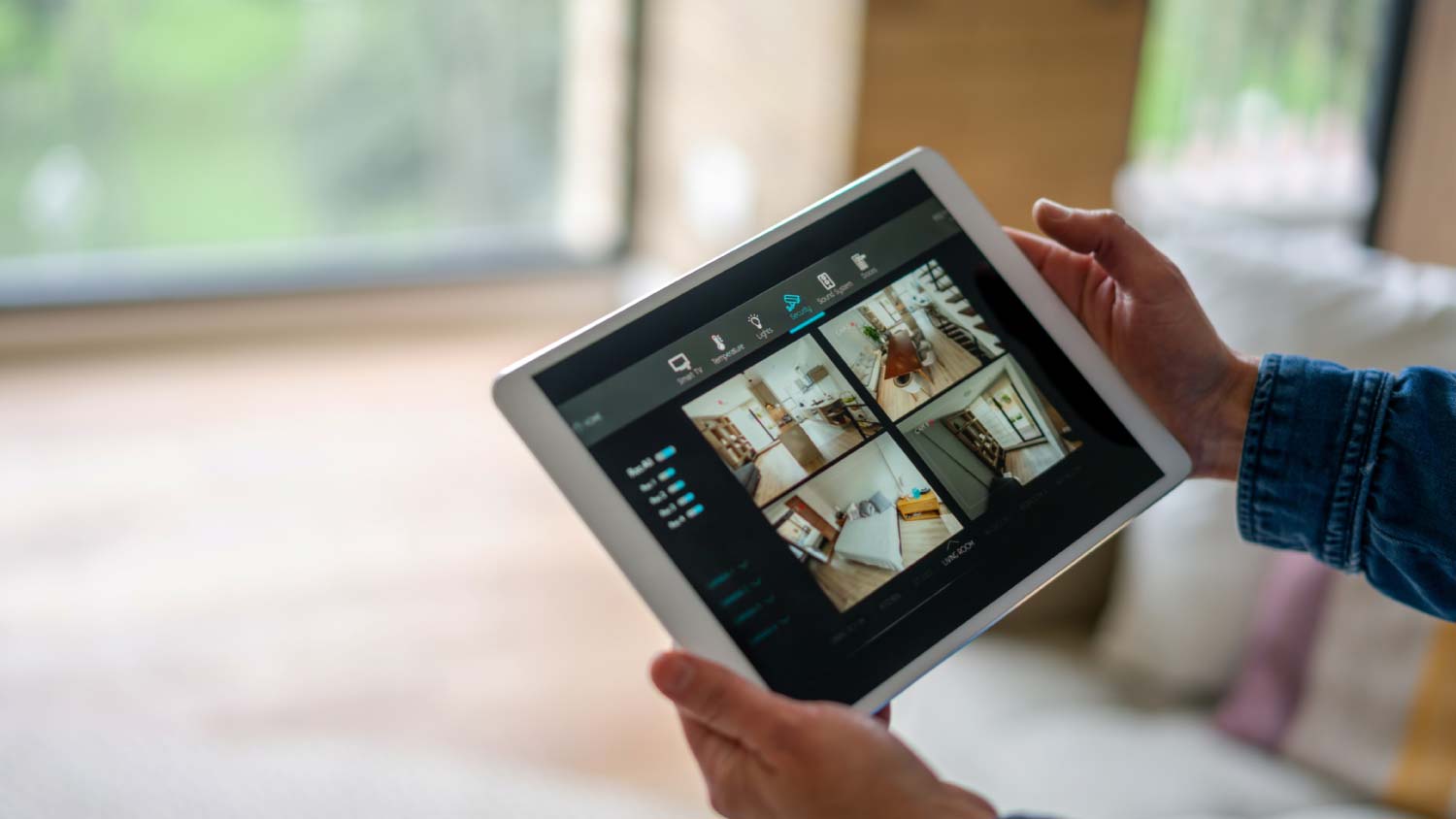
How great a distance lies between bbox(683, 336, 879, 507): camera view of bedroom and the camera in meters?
0.74

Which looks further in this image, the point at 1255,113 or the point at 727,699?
the point at 1255,113

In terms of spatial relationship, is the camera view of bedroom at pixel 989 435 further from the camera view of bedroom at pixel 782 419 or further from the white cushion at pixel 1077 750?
the white cushion at pixel 1077 750

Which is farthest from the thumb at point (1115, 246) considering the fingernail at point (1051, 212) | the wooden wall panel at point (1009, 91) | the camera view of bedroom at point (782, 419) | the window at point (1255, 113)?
the window at point (1255, 113)

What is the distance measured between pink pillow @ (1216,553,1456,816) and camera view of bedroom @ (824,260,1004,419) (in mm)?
516

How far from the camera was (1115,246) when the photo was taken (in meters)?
0.89

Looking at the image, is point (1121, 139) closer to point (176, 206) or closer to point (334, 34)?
point (334, 34)

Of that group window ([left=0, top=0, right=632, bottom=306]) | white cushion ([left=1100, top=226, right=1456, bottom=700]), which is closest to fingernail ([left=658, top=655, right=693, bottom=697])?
white cushion ([left=1100, top=226, right=1456, bottom=700])

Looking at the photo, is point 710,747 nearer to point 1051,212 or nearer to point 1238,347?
point 1051,212

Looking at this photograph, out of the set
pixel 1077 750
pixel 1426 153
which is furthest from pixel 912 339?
pixel 1426 153

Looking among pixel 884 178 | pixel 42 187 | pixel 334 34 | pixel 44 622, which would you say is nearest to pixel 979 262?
pixel 884 178

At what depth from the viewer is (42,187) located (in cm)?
235

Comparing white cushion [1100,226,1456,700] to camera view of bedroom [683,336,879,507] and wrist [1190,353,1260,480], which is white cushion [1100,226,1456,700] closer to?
wrist [1190,353,1260,480]

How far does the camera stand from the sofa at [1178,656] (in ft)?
3.67

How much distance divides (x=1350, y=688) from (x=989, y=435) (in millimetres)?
550
